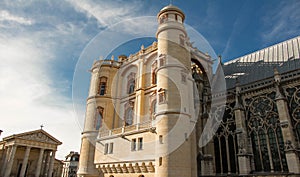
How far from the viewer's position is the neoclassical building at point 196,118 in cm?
1919

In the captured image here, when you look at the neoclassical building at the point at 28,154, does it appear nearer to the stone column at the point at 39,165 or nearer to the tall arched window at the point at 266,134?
the stone column at the point at 39,165

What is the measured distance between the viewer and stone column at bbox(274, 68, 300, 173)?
1731 cm

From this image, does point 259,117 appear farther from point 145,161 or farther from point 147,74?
point 147,74

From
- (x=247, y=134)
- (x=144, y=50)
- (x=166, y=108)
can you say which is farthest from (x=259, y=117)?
(x=144, y=50)

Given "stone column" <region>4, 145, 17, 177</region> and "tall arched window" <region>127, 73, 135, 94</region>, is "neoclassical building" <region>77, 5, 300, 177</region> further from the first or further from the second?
"stone column" <region>4, 145, 17, 177</region>

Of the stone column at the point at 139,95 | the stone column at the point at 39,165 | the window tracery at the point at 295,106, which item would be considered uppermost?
the stone column at the point at 139,95

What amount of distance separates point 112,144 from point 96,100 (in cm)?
872

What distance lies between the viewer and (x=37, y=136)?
48.0 m

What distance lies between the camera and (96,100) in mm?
31797

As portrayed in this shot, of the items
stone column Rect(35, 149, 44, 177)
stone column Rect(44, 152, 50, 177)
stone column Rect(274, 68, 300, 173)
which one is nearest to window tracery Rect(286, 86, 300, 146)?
stone column Rect(274, 68, 300, 173)

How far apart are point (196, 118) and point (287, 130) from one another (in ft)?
28.1

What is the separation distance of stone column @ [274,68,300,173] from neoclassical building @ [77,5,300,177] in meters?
0.07

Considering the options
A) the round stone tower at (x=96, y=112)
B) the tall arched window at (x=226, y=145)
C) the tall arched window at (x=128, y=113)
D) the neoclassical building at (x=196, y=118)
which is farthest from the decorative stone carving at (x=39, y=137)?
the tall arched window at (x=226, y=145)

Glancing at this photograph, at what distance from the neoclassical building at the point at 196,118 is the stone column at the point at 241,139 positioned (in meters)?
0.09
